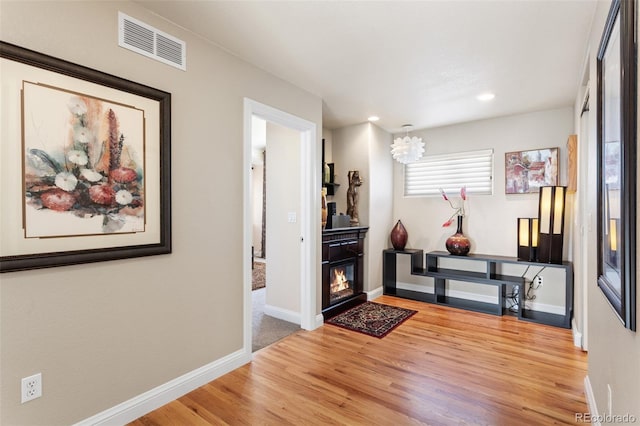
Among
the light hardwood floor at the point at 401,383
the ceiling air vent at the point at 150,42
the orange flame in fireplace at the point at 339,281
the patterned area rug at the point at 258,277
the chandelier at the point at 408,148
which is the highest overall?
the ceiling air vent at the point at 150,42

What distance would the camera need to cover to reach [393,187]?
A: 16.4ft

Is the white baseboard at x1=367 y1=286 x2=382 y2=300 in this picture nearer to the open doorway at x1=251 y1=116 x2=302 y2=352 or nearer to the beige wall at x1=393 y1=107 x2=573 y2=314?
the beige wall at x1=393 y1=107 x2=573 y2=314

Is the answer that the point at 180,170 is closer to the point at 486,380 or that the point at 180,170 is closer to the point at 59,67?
the point at 59,67

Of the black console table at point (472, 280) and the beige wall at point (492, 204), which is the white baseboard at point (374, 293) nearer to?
the black console table at point (472, 280)

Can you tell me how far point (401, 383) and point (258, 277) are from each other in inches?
154

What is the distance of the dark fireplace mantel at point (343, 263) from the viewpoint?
359 centimetres

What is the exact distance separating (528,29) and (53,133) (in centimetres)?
295

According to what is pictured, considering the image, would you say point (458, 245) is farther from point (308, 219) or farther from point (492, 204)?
point (308, 219)

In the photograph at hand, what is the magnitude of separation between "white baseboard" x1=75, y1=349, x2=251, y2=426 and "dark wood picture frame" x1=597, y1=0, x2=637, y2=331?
94.4 inches

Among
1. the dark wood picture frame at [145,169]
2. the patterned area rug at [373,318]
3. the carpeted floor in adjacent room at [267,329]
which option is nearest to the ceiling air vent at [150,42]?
the dark wood picture frame at [145,169]

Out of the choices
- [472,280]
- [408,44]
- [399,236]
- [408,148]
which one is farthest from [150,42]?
[472,280]

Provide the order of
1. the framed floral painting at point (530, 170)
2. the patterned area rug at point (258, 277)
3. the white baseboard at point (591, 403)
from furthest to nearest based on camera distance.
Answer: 1. the patterned area rug at point (258, 277)
2. the framed floral painting at point (530, 170)
3. the white baseboard at point (591, 403)

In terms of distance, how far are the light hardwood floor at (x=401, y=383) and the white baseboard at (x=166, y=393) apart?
5 centimetres

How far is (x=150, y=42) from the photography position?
1989 mm
